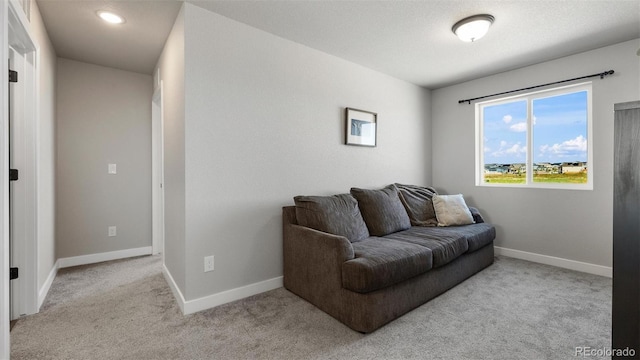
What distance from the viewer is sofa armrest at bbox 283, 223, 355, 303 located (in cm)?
207

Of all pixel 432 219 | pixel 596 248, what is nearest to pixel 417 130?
pixel 432 219

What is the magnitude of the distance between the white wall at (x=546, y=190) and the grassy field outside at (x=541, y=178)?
142 mm

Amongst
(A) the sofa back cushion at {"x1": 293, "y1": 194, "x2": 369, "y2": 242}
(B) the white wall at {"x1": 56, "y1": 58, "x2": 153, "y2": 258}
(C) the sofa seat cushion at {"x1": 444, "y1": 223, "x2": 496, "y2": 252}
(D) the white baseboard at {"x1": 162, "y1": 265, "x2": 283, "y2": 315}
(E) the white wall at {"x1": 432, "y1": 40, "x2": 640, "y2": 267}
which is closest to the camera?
(D) the white baseboard at {"x1": 162, "y1": 265, "x2": 283, "y2": 315}

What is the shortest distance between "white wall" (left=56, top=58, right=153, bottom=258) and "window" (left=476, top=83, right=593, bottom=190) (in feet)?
15.1

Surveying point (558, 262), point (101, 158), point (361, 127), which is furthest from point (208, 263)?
point (558, 262)

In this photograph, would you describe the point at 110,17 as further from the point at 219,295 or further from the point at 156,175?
the point at 219,295

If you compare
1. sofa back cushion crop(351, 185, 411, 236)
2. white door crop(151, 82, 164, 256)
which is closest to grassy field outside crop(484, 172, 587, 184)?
sofa back cushion crop(351, 185, 411, 236)

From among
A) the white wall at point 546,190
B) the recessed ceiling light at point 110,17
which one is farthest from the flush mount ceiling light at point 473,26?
the recessed ceiling light at point 110,17

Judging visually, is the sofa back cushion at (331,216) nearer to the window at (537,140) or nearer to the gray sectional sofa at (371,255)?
the gray sectional sofa at (371,255)

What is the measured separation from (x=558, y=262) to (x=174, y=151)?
4.25 metres

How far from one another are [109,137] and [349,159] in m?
2.98

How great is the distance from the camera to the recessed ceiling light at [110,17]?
229 centimetres

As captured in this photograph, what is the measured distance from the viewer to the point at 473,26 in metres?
2.38

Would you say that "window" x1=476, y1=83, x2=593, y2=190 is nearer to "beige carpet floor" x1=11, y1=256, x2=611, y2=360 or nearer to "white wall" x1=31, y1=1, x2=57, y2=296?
"beige carpet floor" x1=11, y1=256, x2=611, y2=360
